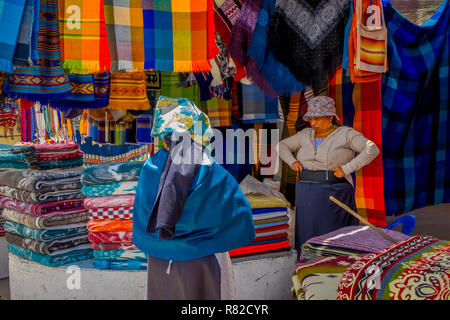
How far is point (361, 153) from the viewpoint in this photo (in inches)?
123

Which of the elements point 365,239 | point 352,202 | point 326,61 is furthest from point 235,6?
point 365,239

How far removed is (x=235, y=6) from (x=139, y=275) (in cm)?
188

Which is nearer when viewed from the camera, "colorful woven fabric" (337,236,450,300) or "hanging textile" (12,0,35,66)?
"colorful woven fabric" (337,236,450,300)

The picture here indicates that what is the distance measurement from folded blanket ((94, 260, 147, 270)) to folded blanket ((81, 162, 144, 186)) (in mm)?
522

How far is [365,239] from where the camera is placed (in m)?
1.39

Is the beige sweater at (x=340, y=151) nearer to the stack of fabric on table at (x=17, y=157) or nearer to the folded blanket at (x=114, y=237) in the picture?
the folded blanket at (x=114, y=237)

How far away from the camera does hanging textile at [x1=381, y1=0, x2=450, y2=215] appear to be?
3344 millimetres

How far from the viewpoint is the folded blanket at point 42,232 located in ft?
9.02

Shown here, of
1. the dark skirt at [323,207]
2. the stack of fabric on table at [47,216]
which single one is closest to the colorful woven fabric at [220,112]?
the dark skirt at [323,207]

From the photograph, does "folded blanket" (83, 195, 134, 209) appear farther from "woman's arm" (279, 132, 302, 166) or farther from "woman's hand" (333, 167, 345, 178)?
"woman's hand" (333, 167, 345, 178)

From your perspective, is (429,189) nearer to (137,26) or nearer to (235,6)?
(235,6)

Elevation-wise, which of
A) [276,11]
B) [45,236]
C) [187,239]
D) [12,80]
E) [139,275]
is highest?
[276,11]

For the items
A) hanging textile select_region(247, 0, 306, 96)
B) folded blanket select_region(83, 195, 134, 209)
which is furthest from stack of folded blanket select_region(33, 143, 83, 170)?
hanging textile select_region(247, 0, 306, 96)

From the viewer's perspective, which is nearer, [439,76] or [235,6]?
[235,6]
